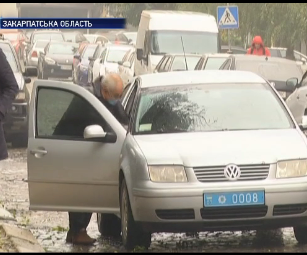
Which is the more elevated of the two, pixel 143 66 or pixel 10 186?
pixel 10 186

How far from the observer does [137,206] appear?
934cm

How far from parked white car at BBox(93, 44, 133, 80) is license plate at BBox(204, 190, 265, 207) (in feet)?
79.0

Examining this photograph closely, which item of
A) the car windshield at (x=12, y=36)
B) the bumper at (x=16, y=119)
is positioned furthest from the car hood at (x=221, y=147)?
the car windshield at (x=12, y=36)

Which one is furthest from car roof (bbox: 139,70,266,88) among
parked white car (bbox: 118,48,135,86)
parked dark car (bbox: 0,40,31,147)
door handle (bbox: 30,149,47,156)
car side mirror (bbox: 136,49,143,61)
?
car side mirror (bbox: 136,49,143,61)

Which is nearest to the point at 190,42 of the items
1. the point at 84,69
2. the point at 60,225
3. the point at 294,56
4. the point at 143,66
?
the point at 143,66

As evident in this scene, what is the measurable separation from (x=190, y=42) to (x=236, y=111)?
2189 centimetres

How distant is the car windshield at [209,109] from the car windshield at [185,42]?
839 inches

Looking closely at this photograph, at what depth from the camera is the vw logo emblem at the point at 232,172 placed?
30.3ft

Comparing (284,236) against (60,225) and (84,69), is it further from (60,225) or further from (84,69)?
(84,69)

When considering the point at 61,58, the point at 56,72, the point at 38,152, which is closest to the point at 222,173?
the point at 38,152

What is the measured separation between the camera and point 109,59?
3628cm

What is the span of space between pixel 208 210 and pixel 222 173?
31 cm

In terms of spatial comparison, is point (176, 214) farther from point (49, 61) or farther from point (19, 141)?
point (49, 61)

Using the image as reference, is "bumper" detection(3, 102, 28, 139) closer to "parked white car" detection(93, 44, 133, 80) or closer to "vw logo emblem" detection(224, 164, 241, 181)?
"vw logo emblem" detection(224, 164, 241, 181)
